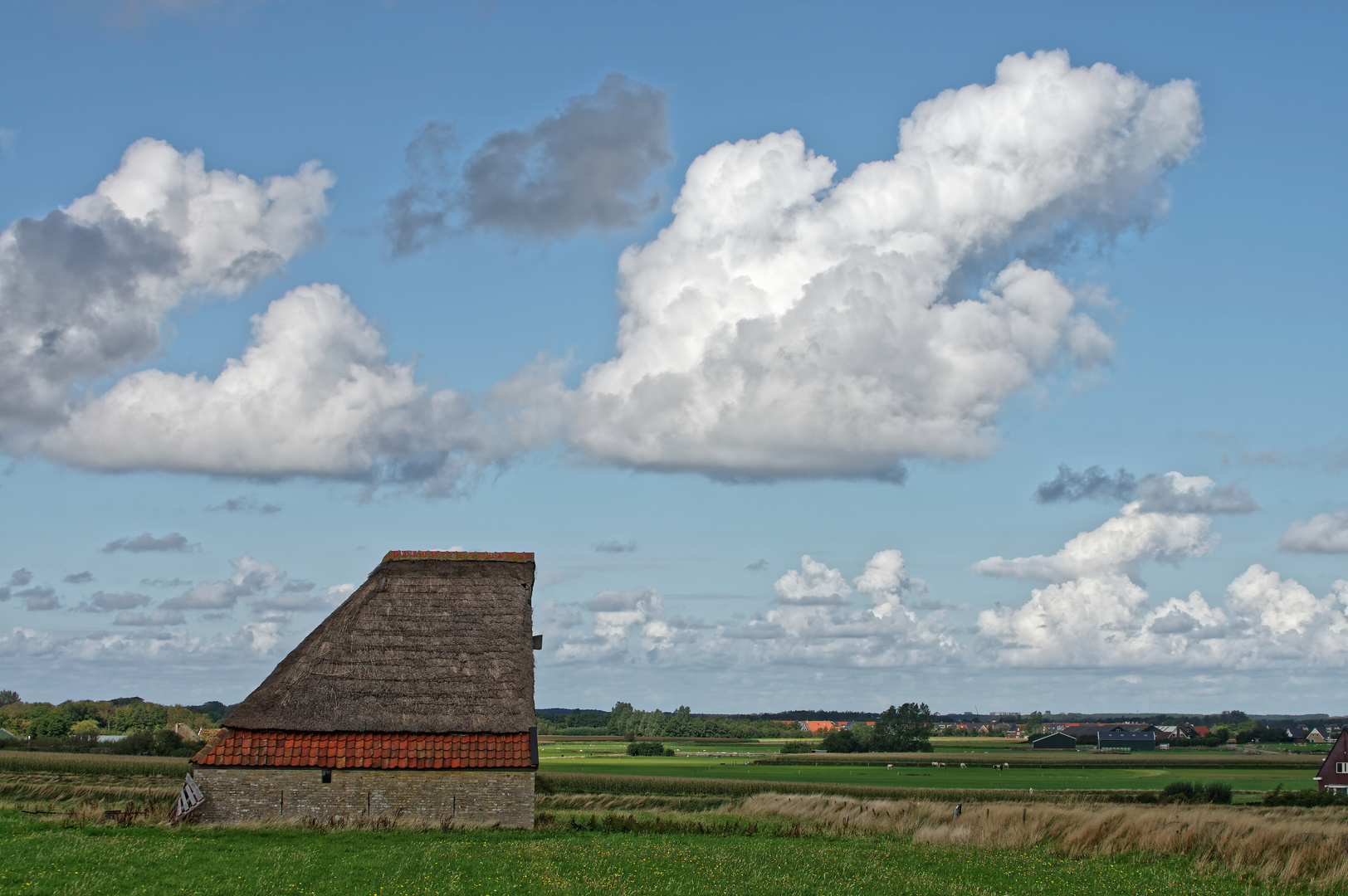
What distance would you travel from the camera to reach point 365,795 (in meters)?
26.2

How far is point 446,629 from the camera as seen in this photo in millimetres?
30016

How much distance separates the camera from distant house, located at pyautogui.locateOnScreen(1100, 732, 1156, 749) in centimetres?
16238

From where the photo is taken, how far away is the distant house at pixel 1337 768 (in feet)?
210

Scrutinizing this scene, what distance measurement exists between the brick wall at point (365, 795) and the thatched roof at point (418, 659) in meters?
1.20

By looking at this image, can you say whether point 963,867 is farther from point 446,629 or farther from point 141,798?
point 141,798

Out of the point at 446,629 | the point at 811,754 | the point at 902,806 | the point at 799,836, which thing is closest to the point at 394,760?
the point at 446,629

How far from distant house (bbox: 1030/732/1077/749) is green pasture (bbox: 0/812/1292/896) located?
504ft

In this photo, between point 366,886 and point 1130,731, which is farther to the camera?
point 1130,731

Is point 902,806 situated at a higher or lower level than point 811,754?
higher

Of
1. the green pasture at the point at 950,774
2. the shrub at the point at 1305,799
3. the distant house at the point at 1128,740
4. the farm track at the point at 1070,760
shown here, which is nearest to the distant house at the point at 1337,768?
the shrub at the point at 1305,799

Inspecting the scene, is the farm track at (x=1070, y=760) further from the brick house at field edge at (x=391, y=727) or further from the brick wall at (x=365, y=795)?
the brick wall at (x=365, y=795)

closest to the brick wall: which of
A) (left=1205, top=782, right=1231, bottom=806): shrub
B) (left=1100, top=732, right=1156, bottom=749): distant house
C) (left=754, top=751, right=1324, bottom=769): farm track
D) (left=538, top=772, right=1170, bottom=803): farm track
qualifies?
(left=538, top=772, right=1170, bottom=803): farm track

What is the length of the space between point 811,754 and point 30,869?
12675 centimetres

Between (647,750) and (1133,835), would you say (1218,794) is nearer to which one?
(1133,835)
